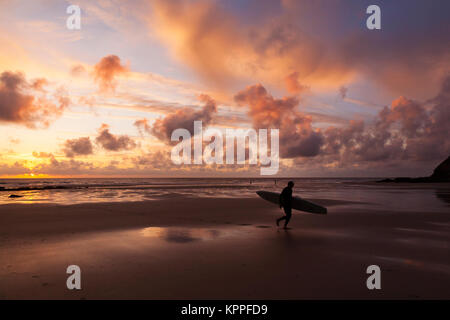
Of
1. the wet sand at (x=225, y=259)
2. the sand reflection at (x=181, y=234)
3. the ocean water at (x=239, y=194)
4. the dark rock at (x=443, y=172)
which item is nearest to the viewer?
the wet sand at (x=225, y=259)

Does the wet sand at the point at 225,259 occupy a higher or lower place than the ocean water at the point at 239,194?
higher

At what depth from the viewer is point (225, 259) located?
26.1ft

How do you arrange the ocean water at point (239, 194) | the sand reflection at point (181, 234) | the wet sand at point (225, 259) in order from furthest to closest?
1. the ocean water at point (239, 194)
2. the sand reflection at point (181, 234)
3. the wet sand at point (225, 259)

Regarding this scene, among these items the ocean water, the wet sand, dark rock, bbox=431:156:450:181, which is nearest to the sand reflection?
the wet sand

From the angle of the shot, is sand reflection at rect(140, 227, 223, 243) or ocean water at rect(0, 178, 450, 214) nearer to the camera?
sand reflection at rect(140, 227, 223, 243)

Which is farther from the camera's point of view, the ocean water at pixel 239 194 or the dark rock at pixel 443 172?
the dark rock at pixel 443 172

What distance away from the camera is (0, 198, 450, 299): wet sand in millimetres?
5758

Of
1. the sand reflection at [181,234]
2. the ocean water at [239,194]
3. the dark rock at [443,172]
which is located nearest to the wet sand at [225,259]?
the sand reflection at [181,234]

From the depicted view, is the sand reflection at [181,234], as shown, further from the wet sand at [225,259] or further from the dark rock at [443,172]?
the dark rock at [443,172]

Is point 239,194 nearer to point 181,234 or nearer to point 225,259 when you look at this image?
point 181,234

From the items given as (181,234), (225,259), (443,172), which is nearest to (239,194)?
(181,234)

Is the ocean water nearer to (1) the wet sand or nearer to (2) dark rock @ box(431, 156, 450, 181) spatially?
(1) the wet sand

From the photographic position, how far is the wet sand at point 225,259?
18.9 ft
